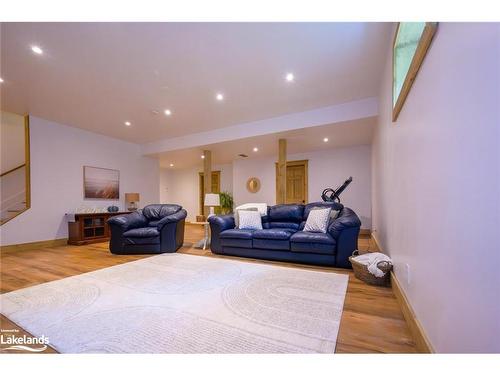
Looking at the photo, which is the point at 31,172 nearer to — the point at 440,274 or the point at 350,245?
the point at 350,245

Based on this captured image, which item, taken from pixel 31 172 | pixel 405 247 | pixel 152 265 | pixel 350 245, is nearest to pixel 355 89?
pixel 350 245

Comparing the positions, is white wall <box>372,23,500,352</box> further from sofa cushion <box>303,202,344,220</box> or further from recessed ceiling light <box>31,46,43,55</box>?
recessed ceiling light <box>31,46,43,55</box>

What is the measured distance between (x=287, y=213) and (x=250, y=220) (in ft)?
2.30

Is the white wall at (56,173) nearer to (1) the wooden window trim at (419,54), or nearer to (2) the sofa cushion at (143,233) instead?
(2) the sofa cushion at (143,233)

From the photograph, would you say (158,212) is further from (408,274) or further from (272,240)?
(408,274)

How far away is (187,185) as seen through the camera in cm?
966

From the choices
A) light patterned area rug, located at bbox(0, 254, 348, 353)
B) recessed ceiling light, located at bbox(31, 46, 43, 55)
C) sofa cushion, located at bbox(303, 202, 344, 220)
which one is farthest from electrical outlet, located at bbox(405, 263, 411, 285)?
recessed ceiling light, located at bbox(31, 46, 43, 55)

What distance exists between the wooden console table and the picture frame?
64 centimetres

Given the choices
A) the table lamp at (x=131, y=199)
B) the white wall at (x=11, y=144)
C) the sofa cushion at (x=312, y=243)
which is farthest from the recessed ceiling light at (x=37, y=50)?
the table lamp at (x=131, y=199)

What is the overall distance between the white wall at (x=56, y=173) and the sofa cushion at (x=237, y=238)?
383 cm

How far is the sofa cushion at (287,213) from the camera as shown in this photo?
13.4ft

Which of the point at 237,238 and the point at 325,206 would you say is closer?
→ the point at 237,238

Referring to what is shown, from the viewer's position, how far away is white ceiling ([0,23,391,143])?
7.67 feet

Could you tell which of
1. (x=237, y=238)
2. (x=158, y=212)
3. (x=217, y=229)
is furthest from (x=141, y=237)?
(x=237, y=238)
